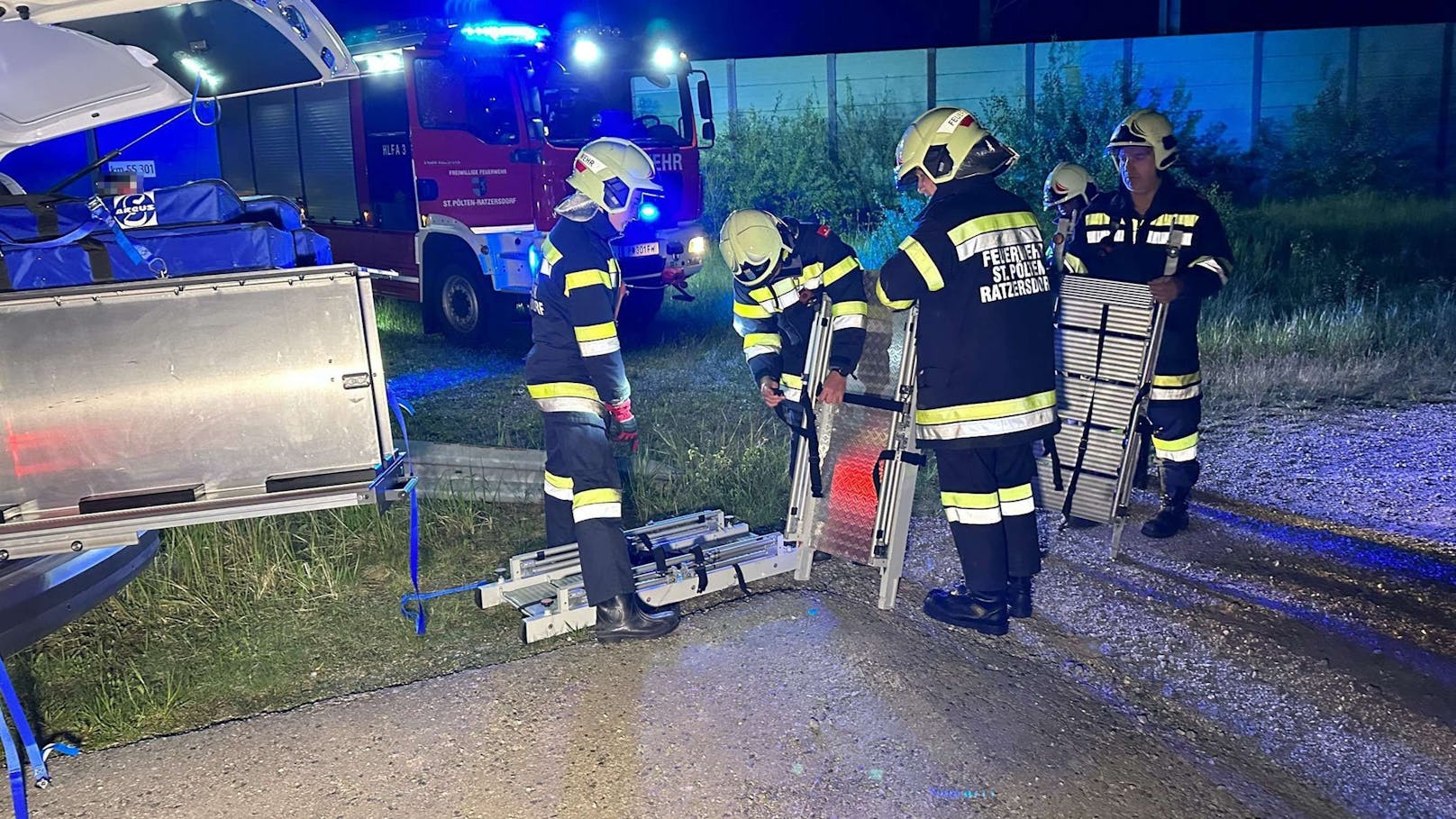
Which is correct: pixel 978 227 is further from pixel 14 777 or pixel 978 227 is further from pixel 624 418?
pixel 14 777

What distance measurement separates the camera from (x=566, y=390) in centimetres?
419

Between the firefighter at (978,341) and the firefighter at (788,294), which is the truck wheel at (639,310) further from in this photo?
the firefighter at (978,341)

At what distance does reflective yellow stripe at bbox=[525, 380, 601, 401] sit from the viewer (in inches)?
165

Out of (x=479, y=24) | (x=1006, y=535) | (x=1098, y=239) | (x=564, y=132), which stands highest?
(x=479, y=24)

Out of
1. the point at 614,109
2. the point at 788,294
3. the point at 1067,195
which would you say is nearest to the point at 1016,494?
the point at 788,294

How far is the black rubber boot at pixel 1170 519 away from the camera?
4945mm

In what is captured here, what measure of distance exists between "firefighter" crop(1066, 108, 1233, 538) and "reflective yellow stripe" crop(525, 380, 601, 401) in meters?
2.50

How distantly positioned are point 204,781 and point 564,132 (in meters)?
7.62

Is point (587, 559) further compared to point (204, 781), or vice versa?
point (587, 559)

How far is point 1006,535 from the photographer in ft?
13.4

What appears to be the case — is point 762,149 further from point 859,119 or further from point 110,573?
point 110,573

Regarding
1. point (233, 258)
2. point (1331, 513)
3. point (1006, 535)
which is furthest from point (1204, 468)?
point (233, 258)

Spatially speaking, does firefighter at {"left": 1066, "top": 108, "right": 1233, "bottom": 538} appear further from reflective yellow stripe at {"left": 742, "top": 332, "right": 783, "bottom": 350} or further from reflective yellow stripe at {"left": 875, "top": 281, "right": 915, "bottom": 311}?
reflective yellow stripe at {"left": 742, "top": 332, "right": 783, "bottom": 350}

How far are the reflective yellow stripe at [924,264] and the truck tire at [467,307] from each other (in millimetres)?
7053
